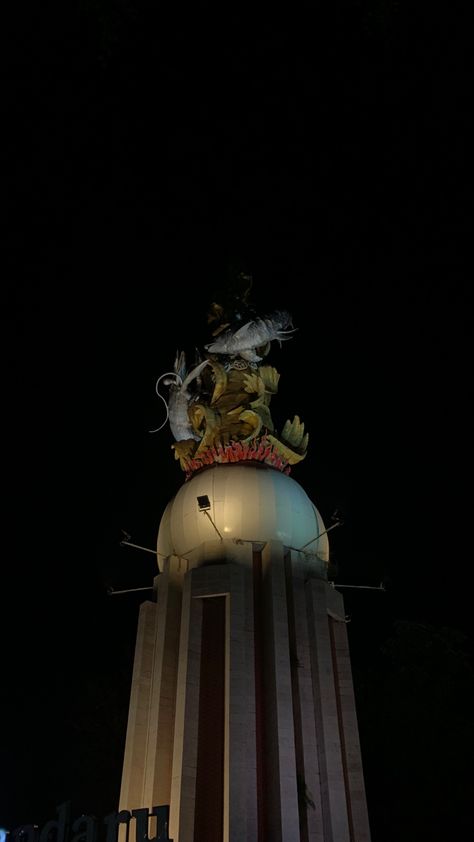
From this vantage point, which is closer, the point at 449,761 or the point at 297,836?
the point at 297,836

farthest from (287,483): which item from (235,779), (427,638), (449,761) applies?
(427,638)

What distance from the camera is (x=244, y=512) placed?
24.1 meters

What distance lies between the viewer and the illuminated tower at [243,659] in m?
19.4

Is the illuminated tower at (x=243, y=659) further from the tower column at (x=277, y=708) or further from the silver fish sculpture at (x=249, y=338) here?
the silver fish sculpture at (x=249, y=338)

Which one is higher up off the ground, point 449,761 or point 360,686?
point 360,686

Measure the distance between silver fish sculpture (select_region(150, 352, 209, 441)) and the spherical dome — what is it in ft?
10.0

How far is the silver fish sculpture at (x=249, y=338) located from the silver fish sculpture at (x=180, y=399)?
0.96 m

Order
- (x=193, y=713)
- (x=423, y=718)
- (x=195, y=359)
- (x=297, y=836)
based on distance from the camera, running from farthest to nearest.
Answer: (x=423, y=718) → (x=195, y=359) → (x=193, y=713) → (x=297, y=836)

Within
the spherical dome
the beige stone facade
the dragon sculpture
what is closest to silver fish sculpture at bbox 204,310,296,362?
the dragon sculpture

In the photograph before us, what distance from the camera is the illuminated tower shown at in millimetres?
19422

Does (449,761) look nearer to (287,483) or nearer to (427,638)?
(427,638)

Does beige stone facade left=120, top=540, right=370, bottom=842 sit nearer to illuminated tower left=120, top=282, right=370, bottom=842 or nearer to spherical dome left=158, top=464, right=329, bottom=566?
illuminated tower left=120, top=282, right=370, bottom=842

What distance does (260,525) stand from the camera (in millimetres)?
23906

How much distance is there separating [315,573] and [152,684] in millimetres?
6156
